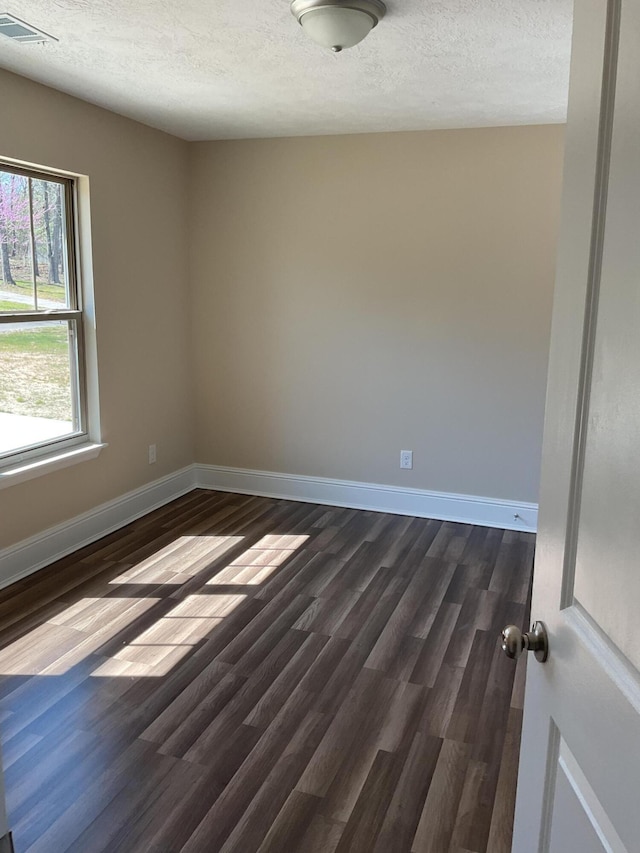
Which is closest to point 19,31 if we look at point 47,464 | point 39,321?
point 39,321

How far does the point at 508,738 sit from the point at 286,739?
0.75 meters

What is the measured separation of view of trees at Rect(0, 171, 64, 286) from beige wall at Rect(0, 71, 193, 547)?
0.16 m

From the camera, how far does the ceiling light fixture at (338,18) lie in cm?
221

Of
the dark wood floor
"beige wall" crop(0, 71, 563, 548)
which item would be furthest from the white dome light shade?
the dark wood floor

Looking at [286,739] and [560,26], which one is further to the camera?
[560,26]

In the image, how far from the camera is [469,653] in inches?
108

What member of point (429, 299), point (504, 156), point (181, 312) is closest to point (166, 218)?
point (181, 312)

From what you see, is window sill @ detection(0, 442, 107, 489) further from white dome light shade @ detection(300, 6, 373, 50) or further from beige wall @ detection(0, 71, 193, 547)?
white dome light shade @ detection(300, 6, 373, 50)

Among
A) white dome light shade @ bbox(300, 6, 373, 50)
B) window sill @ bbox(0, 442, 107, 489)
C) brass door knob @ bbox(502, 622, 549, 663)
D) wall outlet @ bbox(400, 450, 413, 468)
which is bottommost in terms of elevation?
wall outlet @ bbox(400, 450, 413, 468)

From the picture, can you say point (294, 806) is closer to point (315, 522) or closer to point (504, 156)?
point (315, 522)

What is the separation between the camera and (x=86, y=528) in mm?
3809

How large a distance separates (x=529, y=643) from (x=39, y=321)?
3149 millimetres

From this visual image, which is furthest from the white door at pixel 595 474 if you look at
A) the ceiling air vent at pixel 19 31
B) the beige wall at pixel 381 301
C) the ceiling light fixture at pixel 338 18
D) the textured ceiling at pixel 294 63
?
the beige wall at pixel 381 301

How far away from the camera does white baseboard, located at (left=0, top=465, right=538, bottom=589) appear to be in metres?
3.50
